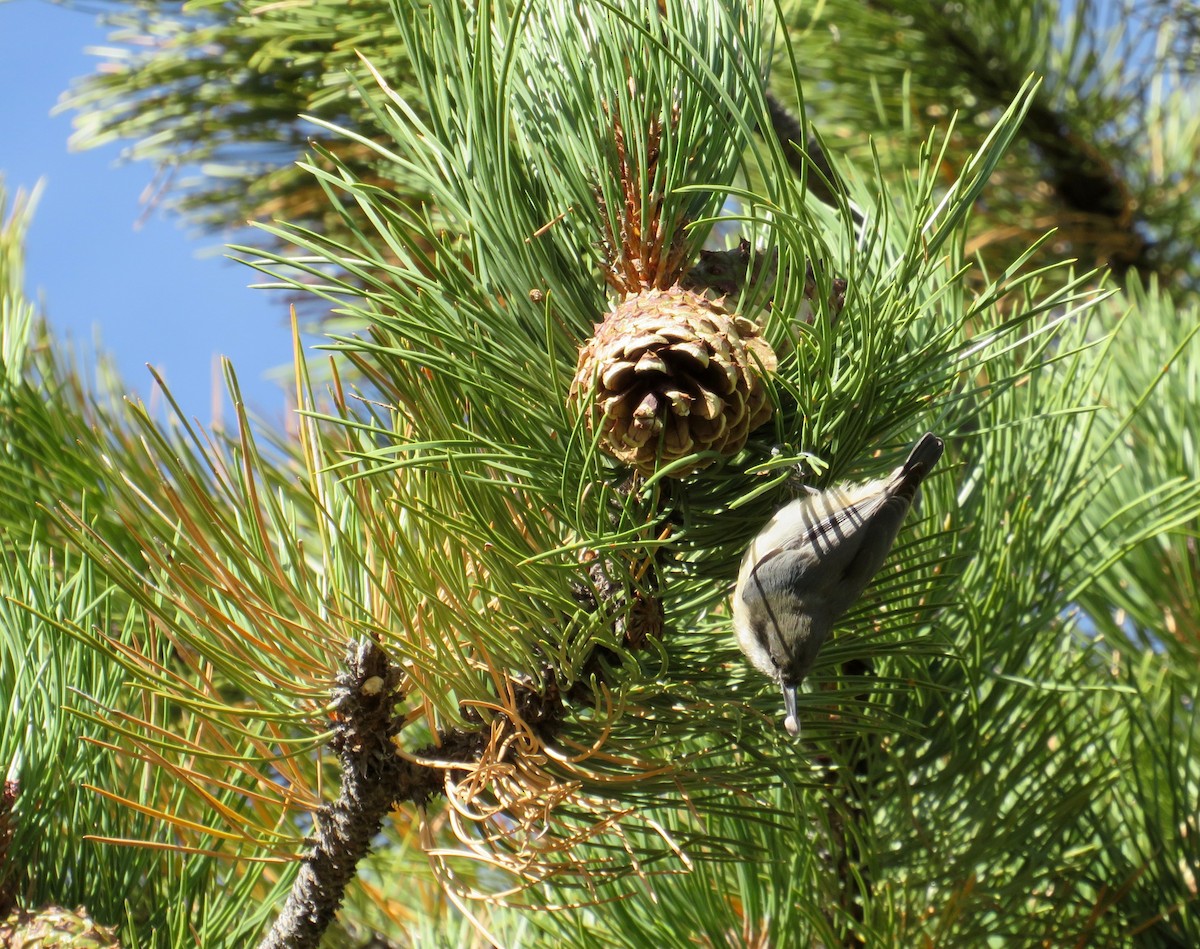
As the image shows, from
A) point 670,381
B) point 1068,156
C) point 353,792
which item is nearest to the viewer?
point 670,381

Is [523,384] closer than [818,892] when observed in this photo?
Yes

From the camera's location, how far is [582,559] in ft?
2.32

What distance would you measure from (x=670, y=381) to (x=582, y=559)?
0.14 m

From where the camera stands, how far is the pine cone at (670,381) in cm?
61

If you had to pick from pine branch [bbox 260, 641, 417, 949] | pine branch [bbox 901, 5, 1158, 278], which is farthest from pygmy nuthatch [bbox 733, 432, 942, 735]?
pine branch [bbox 901, 5, 1158, 278]

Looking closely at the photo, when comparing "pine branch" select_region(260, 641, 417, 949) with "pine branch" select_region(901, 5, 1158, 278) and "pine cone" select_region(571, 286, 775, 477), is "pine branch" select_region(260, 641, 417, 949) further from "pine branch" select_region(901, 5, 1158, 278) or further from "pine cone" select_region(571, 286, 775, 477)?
"pine branch" select_region(901, 5, 1158, 278)

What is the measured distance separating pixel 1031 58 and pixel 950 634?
1075 millimetres

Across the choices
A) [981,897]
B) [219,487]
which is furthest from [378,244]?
[981,897]

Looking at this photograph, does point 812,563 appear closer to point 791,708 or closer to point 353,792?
point 791,708

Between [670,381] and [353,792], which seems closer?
[670,381]

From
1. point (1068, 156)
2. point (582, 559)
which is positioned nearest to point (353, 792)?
point (582, 559)

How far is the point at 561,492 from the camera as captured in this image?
64cm

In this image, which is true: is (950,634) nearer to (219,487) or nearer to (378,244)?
(219,487)

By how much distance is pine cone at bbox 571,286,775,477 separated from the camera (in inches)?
24.0
